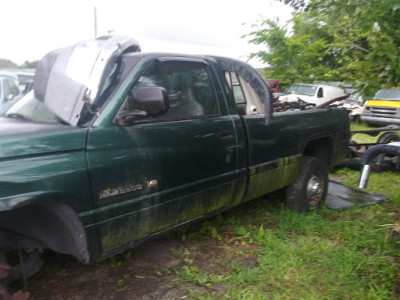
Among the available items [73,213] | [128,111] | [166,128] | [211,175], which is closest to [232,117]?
[211,175]

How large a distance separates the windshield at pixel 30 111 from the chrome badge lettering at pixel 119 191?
0.59 meters

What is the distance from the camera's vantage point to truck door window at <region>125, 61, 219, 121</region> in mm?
2963

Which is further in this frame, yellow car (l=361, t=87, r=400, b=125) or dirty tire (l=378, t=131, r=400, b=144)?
yellow car (l=361, t=87, r=400, b=125)

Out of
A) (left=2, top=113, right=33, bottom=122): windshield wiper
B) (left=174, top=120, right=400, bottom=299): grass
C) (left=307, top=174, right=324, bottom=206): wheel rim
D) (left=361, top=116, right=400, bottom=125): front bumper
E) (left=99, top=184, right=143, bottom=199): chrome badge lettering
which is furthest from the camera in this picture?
(left=361, top=116, right=400, bottom=125): front bumper

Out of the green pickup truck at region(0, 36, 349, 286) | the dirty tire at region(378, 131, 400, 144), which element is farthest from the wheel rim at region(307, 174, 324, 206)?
the dirty tire at region(378, 131, 400, 144)

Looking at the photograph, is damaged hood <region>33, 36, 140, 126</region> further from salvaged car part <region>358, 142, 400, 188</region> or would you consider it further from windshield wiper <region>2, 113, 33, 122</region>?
salvaged car part <region>358, 142, 400, 188</region>

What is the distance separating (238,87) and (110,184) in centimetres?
203

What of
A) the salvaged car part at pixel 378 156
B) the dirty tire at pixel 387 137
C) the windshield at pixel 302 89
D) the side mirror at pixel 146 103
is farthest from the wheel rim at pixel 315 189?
the windshield at pixel 302 89

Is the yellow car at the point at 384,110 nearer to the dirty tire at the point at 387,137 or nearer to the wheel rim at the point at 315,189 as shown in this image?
the dirty tire at the point at 387,137

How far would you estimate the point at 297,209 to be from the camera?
441cm

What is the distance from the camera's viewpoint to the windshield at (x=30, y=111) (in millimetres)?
2688

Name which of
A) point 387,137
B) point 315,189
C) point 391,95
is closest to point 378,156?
point 387,137

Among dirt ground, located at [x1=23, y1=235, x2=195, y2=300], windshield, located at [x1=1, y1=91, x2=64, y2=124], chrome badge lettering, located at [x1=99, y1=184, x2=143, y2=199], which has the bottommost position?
dirt ground, located at [x1=23, y1=235, x2=195, y2=300]

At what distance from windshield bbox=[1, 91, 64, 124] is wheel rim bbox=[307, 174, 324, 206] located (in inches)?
122
